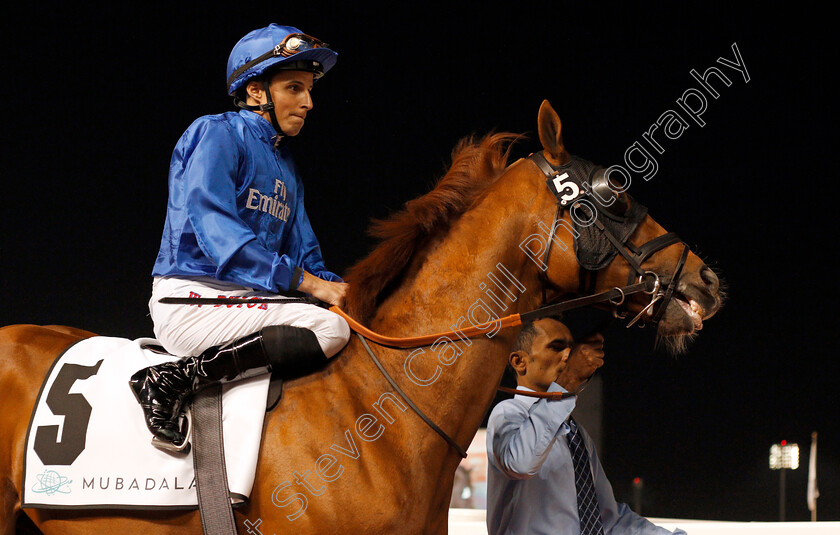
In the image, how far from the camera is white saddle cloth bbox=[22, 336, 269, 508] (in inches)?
64.2

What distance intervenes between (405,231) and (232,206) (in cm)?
46

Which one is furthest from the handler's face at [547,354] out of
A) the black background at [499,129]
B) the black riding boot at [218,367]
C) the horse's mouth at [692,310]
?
the black background at [499,129]

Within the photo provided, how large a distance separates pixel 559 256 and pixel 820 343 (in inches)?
263

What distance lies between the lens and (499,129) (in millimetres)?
6254

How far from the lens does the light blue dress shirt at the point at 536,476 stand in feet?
6.64

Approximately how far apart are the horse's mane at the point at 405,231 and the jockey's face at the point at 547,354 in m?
0.56

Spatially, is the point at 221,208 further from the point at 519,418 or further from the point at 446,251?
the point at 519,418

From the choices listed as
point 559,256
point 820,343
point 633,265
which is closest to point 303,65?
point 559,256

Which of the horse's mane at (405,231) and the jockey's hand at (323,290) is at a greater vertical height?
the horse's mane at (405,231)

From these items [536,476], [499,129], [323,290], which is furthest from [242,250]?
[499,129]

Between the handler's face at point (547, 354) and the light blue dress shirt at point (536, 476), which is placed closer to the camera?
the light blue dress shirt at point (536, 476)

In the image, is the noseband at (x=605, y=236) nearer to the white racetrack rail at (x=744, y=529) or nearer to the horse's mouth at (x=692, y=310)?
the horse's mouth at (x=692, y=310)

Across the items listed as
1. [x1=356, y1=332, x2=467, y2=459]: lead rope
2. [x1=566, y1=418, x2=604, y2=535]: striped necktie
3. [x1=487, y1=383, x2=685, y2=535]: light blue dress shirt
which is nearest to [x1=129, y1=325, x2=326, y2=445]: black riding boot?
[x1=356, y1=332, x2=467, y2=459]: lead rope

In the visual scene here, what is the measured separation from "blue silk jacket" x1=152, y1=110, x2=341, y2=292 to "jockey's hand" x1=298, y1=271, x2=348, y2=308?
33 millimetres
